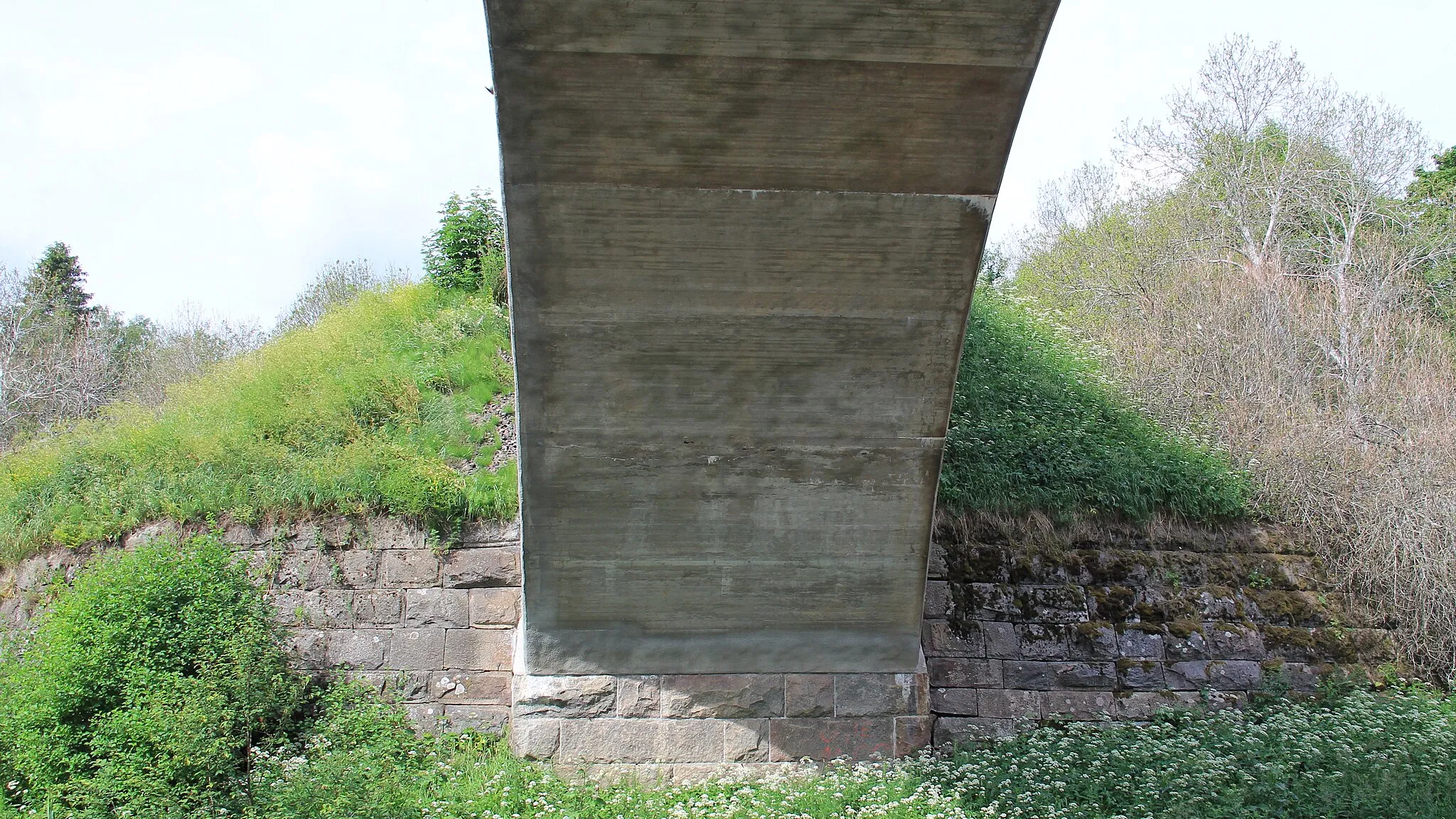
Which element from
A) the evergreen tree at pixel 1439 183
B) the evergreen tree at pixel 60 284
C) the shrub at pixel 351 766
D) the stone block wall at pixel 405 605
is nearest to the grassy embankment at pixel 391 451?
the stone block wall at pixel 405 605

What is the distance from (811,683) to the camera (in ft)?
20.7

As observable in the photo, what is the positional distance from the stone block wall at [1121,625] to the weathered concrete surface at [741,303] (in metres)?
0.79

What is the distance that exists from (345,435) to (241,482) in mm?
853

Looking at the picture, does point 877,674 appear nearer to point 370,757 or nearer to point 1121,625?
point 1121,625

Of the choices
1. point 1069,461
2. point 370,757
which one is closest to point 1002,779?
point 1069,461

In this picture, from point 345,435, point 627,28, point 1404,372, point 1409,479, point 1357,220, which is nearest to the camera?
point 627,28

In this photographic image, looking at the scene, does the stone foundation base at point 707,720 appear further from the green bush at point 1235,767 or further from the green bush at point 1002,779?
the green bush at point 1235,767

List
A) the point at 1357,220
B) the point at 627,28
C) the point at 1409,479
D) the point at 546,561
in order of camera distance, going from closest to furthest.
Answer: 1. the point at 627,28
2. the point at 546,561
3. the point at 1409,479
4. the point at 1357,220

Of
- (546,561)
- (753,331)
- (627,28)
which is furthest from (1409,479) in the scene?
(627,28)

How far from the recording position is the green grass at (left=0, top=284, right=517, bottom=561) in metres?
6.89

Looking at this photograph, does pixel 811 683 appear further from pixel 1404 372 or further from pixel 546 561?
pixel 1404 372

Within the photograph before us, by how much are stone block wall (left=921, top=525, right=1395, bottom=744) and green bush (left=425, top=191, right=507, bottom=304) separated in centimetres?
545

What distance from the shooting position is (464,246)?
10.2 meters

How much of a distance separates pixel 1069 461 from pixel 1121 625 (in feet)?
4.53
